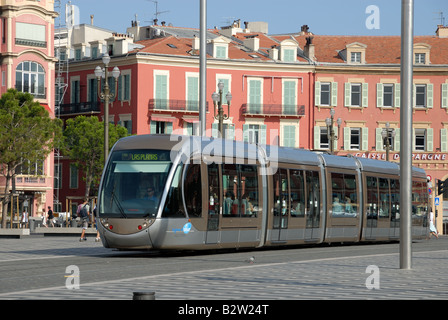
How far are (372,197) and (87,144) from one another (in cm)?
4036

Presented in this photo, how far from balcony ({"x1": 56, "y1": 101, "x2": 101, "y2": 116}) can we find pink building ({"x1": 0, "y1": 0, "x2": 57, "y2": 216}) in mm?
7712

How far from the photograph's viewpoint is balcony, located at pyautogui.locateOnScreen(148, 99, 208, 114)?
240 ft

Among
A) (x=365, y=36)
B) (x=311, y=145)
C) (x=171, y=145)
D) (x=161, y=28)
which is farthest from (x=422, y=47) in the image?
(x=171, y=145)

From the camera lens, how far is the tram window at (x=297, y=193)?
28969mm

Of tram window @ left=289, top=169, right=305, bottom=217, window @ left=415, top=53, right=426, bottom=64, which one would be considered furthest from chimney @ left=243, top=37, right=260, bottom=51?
tram window @ left=289, top=169, right=305, bottom=217

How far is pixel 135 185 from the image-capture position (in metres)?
24.0

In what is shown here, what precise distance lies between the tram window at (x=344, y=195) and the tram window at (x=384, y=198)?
187 cm

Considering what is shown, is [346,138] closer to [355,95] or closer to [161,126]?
[355,95]

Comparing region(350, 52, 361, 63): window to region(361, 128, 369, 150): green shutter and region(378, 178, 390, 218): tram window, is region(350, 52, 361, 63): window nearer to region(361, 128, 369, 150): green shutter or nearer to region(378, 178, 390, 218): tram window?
region(361, 128, 369, 150): green shutter

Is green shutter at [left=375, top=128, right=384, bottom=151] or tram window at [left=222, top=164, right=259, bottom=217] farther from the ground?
green shutter at [left=375, top=128, right=384, bottom=151]

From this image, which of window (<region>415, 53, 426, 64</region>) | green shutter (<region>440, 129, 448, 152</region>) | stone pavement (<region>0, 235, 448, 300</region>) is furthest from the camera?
window (<region>415, 53, 426, 64</region>)

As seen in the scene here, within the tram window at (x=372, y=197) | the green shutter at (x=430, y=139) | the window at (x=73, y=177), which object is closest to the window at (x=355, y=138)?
the green shutter at (x=430, y=139)

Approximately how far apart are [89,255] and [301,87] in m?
53.4

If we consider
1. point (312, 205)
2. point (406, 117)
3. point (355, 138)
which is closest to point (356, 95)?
point (355, 138)
